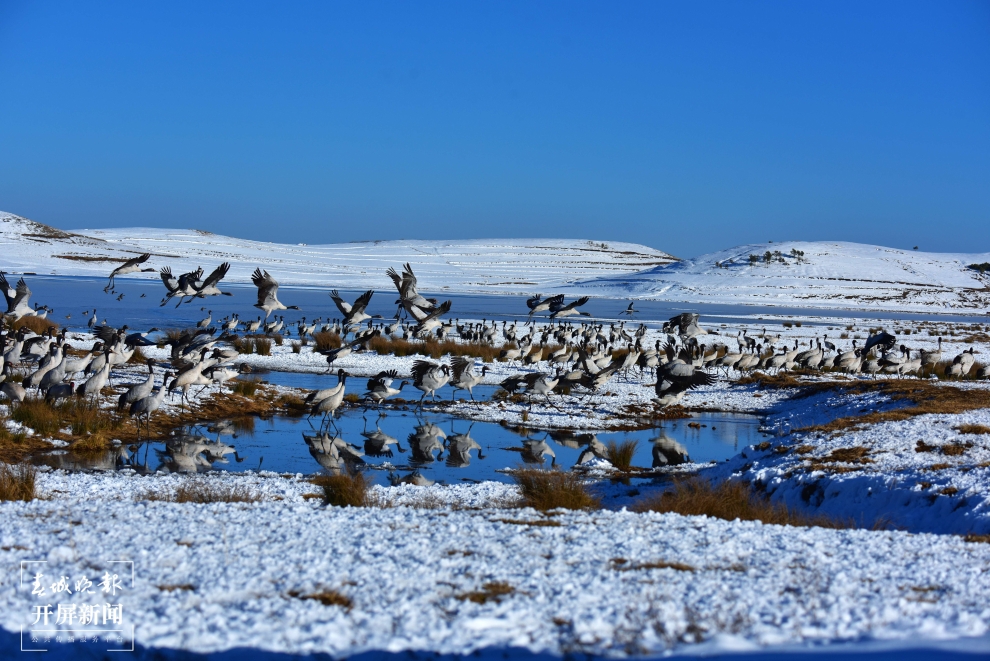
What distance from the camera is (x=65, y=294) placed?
4719cm

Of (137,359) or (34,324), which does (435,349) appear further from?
(34,324)

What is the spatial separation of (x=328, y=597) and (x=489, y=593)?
3.32 ft

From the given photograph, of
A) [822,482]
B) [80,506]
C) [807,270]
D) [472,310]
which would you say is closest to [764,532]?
[822,482]

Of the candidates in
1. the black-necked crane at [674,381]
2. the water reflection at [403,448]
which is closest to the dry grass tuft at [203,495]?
the water reflection at [403,448]

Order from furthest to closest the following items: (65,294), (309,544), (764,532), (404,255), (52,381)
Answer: (404,255), (65,294), (52,381), (764,532), (309,544)

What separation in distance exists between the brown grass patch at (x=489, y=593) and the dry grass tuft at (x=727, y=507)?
2944 millimetres

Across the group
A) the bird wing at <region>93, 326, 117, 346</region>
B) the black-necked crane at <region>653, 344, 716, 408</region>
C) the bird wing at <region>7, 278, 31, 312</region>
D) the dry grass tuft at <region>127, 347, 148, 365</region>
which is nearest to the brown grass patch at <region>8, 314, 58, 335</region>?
the bird wing at <region>7, 278, 31, 312</region>

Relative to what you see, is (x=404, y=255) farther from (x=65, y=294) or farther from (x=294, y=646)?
(x=294, y=646)

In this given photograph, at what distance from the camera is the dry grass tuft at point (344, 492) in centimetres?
817

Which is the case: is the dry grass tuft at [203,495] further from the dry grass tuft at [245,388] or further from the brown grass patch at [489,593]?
the dry grass tuft at [245,388]

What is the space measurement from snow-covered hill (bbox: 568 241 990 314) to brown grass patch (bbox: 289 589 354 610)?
63.2 m

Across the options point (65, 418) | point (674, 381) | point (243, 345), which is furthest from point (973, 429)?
point (243, 345)

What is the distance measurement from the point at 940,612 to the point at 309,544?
4.29 m

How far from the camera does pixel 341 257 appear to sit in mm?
110375
